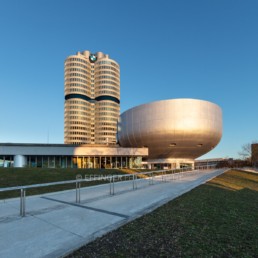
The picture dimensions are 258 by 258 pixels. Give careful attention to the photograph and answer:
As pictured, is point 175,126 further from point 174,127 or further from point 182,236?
point 182,236

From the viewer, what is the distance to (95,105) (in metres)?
113

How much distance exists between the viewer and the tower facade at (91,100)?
105 meters

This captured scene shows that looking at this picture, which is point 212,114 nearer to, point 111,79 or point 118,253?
point 118,253

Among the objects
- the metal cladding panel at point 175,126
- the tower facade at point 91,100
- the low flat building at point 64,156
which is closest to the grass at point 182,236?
the low flat building at point 64,156

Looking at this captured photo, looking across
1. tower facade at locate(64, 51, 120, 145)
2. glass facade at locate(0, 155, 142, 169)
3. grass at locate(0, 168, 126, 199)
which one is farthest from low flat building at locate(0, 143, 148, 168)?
tower facade at locate(64, 51, 120, 145)

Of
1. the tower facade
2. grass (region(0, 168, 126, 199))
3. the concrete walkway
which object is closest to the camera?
the concrete walkway

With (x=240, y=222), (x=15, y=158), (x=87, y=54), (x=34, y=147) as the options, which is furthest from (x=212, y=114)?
(x=87, y=54)

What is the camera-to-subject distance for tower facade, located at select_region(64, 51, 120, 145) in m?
105

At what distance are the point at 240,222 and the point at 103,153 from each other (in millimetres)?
31901

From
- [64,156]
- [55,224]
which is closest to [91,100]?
[64,156]

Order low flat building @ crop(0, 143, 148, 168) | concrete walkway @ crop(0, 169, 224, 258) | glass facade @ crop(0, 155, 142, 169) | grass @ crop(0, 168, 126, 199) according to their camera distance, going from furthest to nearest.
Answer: glass facade @ crop(0, 155, 142, 169) → low flat building @ crop(0, 143, 148, 168) → grass @ crop(0, 168, 126, 199) → concrete walkway @ crop(0, 169, 224, 258)

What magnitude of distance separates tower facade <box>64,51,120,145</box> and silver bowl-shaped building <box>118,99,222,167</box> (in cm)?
5393

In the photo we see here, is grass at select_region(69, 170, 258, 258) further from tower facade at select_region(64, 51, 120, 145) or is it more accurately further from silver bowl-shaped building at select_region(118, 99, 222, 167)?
tower facade at select_region(64, 51, 120, 145)

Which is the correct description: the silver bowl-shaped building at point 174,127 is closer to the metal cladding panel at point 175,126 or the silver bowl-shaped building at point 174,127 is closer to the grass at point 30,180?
the metal cladding panel at point 175,126
